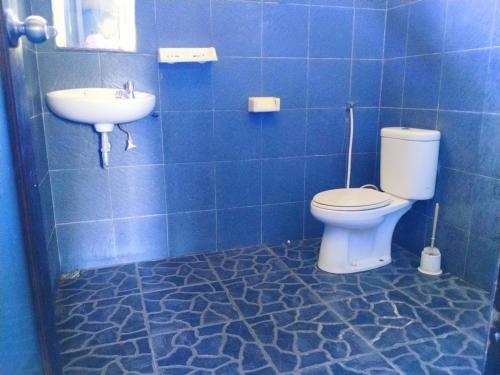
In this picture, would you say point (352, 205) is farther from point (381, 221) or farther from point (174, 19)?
point (174, 19)

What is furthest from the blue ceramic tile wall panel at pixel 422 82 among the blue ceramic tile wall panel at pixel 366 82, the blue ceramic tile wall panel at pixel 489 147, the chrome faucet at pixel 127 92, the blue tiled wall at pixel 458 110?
the chrome faucet at pixel 127 92

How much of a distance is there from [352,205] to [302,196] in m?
0.65

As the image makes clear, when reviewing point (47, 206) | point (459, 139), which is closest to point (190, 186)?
point (47, 206)

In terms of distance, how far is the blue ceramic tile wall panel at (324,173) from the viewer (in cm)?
285

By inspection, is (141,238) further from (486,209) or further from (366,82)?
(486,209)

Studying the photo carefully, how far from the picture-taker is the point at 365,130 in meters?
2.91

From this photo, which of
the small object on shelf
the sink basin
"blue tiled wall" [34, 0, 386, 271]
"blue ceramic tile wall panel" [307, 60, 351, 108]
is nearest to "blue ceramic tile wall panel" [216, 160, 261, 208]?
"blue tiled wall" [34, 0, 386, 271]

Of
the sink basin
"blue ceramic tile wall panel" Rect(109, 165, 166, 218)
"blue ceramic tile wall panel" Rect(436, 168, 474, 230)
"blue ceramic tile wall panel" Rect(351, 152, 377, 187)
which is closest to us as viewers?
the sink basin

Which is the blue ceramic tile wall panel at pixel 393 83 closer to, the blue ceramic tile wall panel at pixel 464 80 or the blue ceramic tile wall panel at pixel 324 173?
the blue ceramic tile wall panel at pixel 464 80

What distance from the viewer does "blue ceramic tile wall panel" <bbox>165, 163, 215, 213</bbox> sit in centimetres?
256

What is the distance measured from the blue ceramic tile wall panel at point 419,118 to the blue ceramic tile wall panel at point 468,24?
0.37m

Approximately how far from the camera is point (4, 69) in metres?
0.85

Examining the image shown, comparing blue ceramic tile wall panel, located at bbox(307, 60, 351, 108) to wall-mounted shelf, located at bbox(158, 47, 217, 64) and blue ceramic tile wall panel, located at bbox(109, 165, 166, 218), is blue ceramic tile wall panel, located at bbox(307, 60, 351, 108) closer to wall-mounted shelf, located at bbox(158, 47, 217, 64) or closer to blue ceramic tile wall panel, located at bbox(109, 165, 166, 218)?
wall-mounted shelf, located at bbox(158, 47, 217, 64)

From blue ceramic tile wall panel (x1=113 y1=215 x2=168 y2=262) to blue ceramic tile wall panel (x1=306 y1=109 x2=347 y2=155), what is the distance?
110cm
